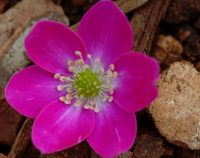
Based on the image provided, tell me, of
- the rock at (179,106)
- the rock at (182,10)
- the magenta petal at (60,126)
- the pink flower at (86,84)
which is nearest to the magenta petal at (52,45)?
the pink flower at (86,84)

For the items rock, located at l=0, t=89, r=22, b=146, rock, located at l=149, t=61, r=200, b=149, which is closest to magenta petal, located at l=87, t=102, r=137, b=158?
rock, located at l=149, t=61, r=200, b=149

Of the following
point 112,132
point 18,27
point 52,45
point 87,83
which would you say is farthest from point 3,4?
point 112,132

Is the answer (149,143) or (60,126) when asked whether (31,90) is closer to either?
(60,126)

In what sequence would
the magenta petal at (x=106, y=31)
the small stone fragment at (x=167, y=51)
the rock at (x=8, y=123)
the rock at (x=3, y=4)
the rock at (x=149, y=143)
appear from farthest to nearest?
the rock at (x=3, y=4) → the small stone fragment at (x=167, y=51) → the rock at (x=8, y=123) → the rock at (x=149, y=143) → the magenta petal at (x=106, y=31)

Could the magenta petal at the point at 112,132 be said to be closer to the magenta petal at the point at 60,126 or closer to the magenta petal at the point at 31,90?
the magenta petal at the point at 60,126

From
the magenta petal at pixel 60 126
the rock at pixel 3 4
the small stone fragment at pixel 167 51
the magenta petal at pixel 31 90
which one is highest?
the rock at pixel 3 4

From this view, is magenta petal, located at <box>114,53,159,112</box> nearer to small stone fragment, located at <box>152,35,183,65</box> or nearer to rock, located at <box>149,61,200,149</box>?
rock, located at <box>149,61,200,149</box>

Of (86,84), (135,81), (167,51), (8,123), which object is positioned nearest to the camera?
(135,81)

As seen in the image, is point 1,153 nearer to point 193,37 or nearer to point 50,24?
point 50,24
